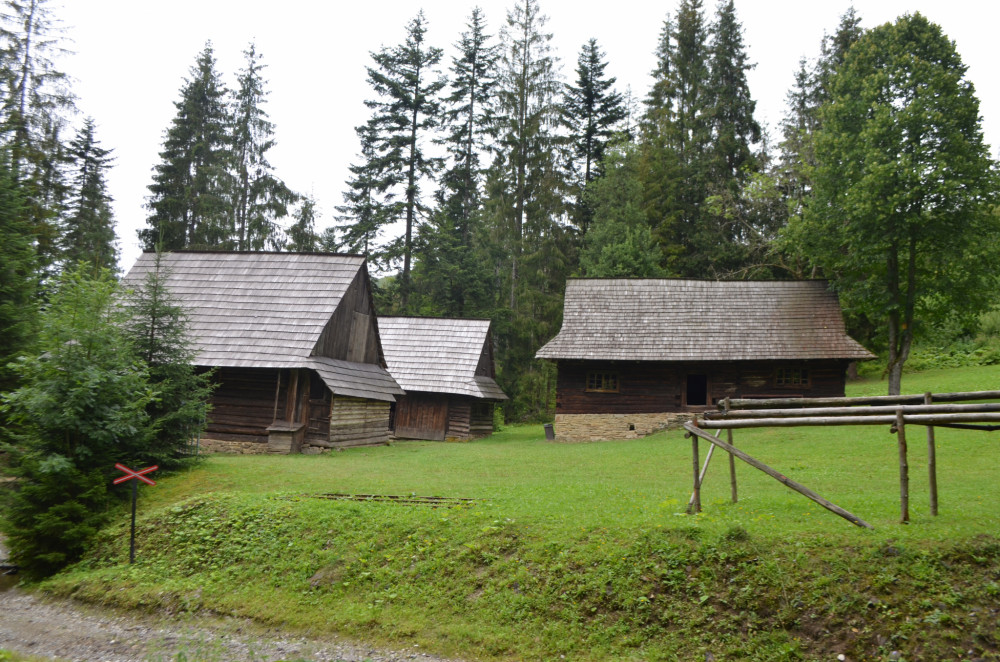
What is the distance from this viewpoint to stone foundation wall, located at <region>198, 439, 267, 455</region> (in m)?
20.4

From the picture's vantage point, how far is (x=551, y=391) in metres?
40.7

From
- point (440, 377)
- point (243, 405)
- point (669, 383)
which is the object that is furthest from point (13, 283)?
point (669, 383)

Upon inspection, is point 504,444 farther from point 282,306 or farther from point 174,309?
point 174,309

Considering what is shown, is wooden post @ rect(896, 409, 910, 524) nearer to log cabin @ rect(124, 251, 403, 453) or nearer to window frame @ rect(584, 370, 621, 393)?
log cabin @ rect(124, 251, 403, 453)

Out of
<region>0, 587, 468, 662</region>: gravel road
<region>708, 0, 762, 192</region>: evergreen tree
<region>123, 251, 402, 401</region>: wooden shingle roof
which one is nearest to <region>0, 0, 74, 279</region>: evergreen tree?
<region>123, 251, 402, 401</region>: wooden shingle roof

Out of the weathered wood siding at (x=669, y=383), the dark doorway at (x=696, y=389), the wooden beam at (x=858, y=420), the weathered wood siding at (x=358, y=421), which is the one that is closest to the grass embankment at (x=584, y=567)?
the wooden beam at (x=858, y=420)

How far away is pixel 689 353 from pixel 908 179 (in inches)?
377

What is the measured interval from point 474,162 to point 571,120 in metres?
7.47

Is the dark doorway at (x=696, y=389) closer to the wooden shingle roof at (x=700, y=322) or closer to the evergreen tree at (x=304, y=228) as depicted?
the wooden shingle roof at (x=700, y=322)

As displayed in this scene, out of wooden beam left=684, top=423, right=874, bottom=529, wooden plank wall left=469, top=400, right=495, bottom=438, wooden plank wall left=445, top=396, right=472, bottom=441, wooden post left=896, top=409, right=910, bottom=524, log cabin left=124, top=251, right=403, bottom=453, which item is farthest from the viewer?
wooden plank wall left=469, top=400, right=495, bottom=438

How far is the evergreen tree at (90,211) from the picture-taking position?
35.3 metres

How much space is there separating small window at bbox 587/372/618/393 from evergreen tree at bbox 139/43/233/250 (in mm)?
23395

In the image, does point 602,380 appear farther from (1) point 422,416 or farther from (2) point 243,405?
(2) point 243,405

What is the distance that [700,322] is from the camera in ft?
90.0
